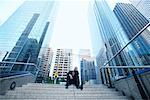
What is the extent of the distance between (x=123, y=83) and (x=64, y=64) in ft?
313

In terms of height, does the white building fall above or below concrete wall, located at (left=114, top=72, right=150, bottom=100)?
above

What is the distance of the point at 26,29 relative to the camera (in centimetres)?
5950

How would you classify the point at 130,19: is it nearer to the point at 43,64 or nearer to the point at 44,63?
the point at 43,64

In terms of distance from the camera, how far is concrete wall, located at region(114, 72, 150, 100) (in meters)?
3.10

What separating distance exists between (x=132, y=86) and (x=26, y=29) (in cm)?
6200

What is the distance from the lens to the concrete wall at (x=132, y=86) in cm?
310

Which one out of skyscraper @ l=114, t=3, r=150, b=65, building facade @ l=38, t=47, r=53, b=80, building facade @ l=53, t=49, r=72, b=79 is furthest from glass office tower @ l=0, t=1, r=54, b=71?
building facade @ l=53, t=49, r=72, b=79

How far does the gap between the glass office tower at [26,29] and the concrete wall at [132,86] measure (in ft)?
150

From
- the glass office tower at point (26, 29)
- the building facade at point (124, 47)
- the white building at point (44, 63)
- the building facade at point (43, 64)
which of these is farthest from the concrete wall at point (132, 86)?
the glass office tower at point (26, 29)

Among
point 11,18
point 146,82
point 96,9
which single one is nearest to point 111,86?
point 146,82

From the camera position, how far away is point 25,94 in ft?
11.8

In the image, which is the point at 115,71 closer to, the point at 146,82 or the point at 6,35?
the point at 146,82

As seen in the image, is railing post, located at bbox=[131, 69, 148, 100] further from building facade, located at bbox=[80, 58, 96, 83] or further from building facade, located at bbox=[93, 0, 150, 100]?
building facade, located at bbox=[80, 58, 96, 83]

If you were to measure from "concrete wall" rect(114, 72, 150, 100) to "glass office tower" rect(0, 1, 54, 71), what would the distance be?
1800 inches
